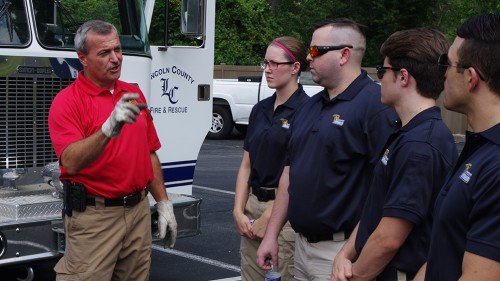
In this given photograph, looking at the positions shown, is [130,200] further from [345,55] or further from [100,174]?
[345,55]

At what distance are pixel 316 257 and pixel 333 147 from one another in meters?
0.56

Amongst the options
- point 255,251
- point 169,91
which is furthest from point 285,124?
point 169,91

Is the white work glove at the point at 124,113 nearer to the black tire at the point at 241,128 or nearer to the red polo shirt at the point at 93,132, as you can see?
the red polo shirt at the point at 93,132

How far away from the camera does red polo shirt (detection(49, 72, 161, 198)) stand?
15.6ft

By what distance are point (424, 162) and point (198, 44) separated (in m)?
4.60

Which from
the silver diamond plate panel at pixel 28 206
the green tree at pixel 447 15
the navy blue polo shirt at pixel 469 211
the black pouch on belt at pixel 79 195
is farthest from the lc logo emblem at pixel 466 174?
the green tree at pixel 447 15

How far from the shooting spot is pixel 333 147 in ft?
13.8

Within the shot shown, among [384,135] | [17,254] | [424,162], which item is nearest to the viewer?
[424,162]

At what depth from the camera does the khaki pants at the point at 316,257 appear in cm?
432

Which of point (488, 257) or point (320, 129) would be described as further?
point (320, 129)

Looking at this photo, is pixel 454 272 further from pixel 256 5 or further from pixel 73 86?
pixel 256 5

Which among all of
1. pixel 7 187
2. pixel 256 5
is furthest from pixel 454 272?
pixel 256 5

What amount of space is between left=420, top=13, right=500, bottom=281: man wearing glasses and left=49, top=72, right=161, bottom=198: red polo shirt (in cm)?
239

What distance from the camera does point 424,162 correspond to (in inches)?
133
